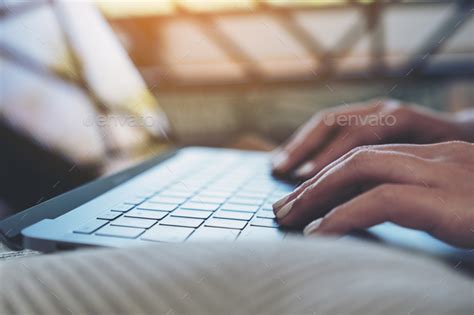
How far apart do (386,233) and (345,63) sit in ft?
3.99

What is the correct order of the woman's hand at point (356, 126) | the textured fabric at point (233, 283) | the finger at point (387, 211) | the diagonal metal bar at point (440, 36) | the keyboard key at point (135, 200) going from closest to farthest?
the textured fabric at point (233, 283) < the finger at point (387, 211) < the keyboard key at point (135, 200) < the woman's hand at point (356, 126) < the diagonal metal bar at point (440, 36)

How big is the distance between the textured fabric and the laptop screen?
0.20 meters

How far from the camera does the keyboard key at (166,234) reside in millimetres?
321

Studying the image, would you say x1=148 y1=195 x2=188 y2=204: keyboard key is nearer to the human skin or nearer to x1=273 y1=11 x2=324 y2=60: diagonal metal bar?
the human skin

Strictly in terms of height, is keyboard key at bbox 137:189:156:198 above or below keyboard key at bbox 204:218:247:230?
above

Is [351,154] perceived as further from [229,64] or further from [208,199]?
[229,64]

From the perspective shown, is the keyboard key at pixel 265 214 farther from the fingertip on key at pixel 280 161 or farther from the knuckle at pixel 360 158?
the fingertip on key at pixel 280 161

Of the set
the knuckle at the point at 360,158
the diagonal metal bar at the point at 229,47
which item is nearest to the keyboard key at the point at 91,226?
the knuckle at the point at 360,158

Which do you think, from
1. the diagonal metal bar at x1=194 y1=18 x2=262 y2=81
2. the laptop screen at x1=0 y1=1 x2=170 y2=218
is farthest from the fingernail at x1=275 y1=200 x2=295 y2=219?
the diagonal metal bar at x1=194 y1=18 x2=262 y2=81

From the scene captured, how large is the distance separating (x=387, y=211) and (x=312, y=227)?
0.19 ft

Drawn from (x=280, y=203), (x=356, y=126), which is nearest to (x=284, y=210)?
(x=280, y=203)

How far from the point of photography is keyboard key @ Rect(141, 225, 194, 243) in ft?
1.05

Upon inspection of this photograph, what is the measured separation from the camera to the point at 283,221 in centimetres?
34

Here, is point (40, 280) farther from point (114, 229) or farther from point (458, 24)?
point (458, 24)
